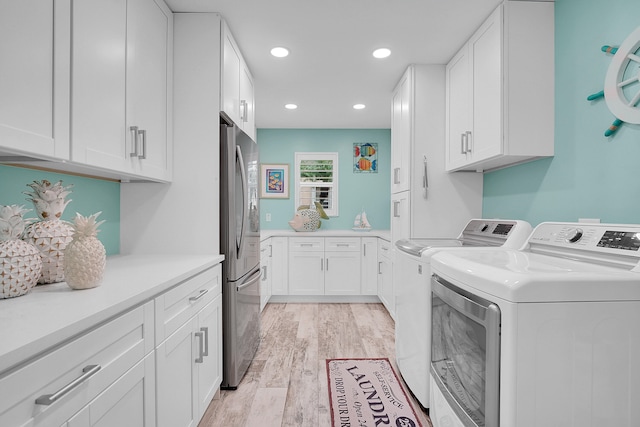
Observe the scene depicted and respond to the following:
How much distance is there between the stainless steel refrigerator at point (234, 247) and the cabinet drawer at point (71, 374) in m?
0.92

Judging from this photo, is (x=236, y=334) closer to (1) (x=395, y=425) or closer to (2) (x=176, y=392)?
(2) (x=176, y=392)

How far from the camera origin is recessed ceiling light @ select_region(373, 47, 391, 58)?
2.47m

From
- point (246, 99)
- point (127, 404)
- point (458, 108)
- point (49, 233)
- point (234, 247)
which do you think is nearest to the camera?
point (127, 404)

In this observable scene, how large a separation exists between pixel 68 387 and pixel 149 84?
1516 millimetres

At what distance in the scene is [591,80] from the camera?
1638mm

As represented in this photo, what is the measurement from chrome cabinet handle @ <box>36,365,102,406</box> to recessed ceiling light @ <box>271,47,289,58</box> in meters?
2.29

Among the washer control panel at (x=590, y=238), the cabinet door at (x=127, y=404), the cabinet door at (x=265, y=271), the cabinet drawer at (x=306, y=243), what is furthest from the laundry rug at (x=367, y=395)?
the cabinet drawer at (x=306, y=243)

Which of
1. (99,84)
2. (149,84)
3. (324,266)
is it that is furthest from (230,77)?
(324,266)

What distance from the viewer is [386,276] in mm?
3590

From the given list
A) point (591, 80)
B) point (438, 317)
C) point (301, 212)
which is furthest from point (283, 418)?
point (301, 212)

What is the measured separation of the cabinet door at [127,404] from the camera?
2.78ft

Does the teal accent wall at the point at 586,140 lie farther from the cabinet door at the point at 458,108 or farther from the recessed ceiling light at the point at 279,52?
the recessed ceiling light at the point at 279,52

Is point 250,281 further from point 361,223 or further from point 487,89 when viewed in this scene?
point 361,223

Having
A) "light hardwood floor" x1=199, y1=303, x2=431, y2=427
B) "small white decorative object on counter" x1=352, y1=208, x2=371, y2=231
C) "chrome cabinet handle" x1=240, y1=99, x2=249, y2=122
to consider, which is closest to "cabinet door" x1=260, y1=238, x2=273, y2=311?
"light hardwood floor" x1=199, y1=303, x2=431, y2=427
